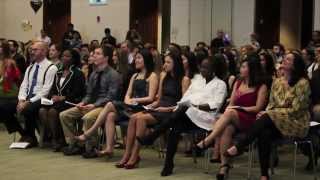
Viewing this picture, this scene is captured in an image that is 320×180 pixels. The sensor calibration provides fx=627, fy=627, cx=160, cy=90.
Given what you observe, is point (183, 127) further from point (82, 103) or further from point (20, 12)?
point (20, 12)

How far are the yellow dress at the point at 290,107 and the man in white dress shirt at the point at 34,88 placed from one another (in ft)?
11.7

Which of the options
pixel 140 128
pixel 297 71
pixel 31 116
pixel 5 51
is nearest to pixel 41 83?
pixel 31 116

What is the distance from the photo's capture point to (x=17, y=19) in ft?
78.8

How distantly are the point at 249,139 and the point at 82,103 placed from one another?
2.92 metres

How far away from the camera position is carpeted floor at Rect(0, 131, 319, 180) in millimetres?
7207

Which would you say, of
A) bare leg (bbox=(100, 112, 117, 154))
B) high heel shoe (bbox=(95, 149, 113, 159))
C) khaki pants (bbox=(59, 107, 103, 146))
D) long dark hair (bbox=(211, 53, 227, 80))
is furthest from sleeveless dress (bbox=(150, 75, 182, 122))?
khaki pants (bbox=(59, 107, 103, 146))

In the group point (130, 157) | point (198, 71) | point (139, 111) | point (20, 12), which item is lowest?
point (130, 157)

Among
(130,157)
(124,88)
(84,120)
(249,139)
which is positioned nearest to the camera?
(249,139)

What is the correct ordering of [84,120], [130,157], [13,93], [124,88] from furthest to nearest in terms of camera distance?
[13,93] < [124,88] < [84,120] < [130,157]

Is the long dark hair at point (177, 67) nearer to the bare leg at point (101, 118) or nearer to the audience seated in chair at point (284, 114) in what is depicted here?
the bare leg at point (101, 118)

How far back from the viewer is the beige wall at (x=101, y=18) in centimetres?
2088

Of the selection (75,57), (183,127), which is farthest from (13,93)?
(183,127)

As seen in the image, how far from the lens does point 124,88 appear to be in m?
8.88

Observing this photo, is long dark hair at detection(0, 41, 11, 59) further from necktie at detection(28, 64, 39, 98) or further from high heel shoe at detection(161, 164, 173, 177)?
high heel shoe at detection(161, 164, 173, 177)
